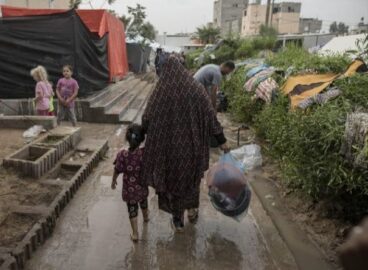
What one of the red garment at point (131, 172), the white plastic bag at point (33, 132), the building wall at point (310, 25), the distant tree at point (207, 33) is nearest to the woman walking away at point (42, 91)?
the white plastic bag at point (33, 132)

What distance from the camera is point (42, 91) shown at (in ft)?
24.0

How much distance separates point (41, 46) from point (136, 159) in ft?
21.8

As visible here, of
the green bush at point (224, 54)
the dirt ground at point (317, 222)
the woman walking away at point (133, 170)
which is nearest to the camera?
the woman walking away at point (133, 170)

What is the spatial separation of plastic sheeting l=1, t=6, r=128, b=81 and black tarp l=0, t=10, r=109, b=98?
826mm

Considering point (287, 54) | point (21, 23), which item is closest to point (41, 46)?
point (21, 23)

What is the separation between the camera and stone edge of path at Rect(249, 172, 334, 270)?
143 inches

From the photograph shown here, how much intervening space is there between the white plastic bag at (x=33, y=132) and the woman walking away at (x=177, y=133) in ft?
12.2

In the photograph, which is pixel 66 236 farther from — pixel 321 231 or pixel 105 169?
pixel 321 231

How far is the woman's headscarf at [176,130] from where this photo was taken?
3670 mm

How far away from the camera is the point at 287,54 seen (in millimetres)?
9641

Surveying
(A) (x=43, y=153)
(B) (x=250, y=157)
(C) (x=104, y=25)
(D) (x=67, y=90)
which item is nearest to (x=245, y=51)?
(C) (x=104, y=25)

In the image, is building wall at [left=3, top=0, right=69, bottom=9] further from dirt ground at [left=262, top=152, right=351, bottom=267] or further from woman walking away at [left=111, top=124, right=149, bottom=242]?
dirt ground at [left=262, top=152, right=351, bottom=267]

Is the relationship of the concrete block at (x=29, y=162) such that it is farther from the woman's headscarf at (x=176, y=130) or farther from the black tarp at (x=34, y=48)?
the black tarp at (x=34, y=48)

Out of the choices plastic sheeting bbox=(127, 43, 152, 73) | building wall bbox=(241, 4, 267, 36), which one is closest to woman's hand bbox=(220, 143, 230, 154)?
plastic sheeting bbox=(127, 43, 152, 73)
